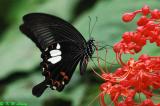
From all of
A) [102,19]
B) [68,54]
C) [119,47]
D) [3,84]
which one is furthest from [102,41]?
[119,47]

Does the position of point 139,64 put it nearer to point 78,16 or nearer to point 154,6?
point 154,6

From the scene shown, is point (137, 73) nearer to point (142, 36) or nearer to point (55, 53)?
point (142, 36)

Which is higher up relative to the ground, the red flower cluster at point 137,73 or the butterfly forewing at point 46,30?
the butterfly forewing at point 46,30

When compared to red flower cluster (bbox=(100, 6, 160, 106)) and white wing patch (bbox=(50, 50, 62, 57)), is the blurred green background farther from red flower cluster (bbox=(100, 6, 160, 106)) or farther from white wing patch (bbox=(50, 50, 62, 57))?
red flower cluster (bbox=(100, 6, 160, 106))

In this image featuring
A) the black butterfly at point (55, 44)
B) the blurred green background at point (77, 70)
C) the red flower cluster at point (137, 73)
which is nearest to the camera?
the red flower cluster at point (137, 73)

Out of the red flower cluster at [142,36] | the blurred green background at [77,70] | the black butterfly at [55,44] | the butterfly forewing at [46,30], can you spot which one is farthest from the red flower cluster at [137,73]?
the blurred green background at [77,70]

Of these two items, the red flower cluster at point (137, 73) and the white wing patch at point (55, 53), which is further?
the white wing patch at point (55, 53)

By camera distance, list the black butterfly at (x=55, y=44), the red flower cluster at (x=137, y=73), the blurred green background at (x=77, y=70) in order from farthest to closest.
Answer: the blurred green background at (x=77, y=70), the black butterfly at (x=55, y=44), the red flower cluster at (x=137, y=73)

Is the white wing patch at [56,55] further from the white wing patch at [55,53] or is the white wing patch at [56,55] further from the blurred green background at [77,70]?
the blurred green background at [77,70]
